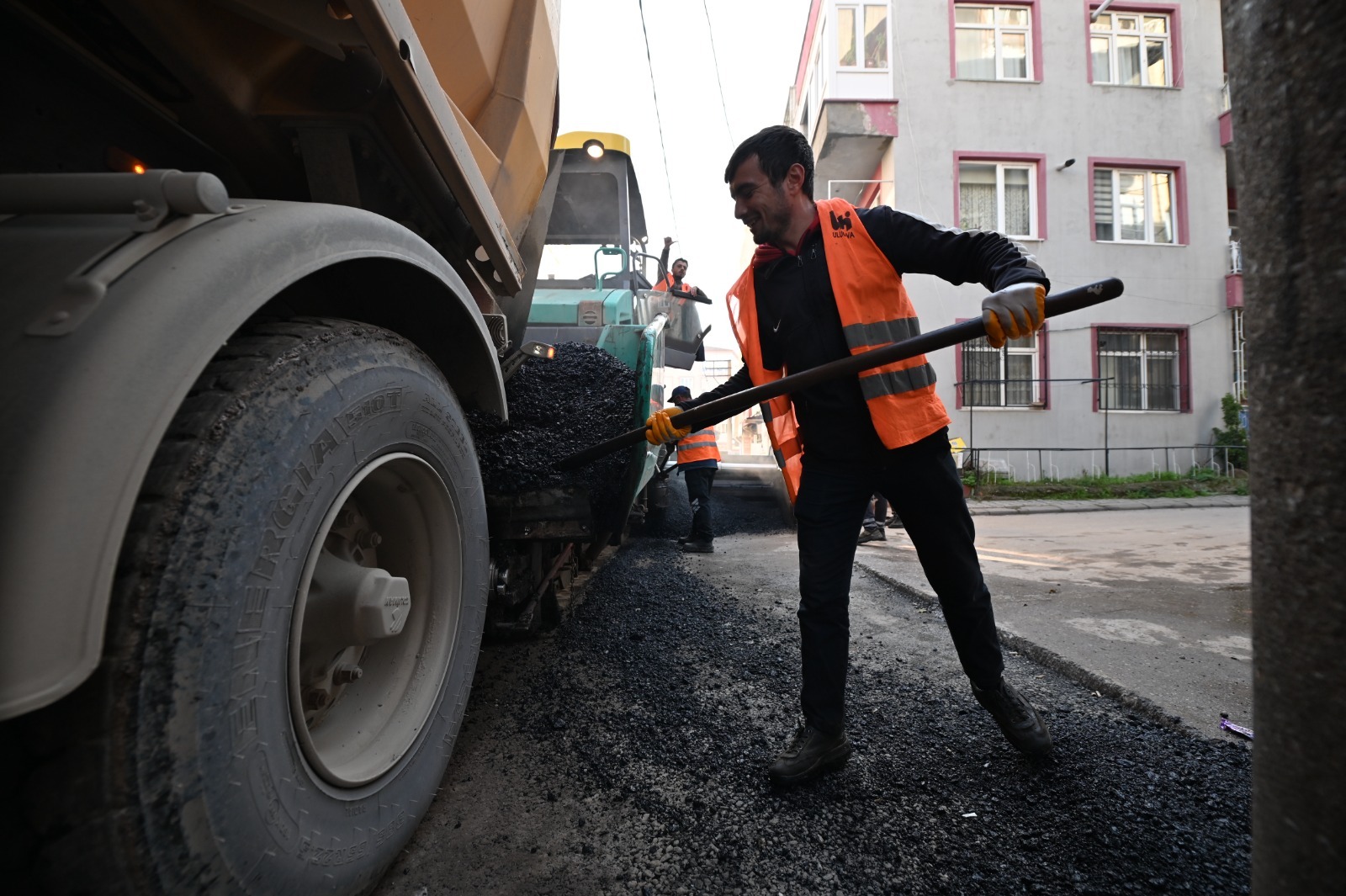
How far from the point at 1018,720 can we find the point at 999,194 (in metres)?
12.5

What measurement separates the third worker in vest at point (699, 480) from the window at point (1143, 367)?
30.6 feet

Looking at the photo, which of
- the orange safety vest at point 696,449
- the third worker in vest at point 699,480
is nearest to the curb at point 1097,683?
the third worker in vest at point 699,480

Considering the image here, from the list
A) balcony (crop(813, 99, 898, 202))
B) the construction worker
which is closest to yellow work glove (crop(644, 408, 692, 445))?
the construction worker

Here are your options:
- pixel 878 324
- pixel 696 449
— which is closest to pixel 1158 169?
pixel 696 449

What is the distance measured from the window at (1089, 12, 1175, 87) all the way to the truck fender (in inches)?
612

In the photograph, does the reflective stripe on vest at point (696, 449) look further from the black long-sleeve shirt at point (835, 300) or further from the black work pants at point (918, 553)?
the black work pants at point (918, 553)

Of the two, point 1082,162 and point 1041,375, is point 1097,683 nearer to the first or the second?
point 1041,375

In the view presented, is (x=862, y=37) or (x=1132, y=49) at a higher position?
(x=862, y=37)

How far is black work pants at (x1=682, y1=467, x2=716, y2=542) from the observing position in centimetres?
593

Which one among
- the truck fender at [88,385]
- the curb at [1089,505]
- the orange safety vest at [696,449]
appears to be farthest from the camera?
the curb at [1089,505]

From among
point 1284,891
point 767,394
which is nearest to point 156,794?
point 1284,891

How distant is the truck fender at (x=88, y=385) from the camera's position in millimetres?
775

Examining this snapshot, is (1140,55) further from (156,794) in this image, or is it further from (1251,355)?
(156,794)

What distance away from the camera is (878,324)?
6.81ft
